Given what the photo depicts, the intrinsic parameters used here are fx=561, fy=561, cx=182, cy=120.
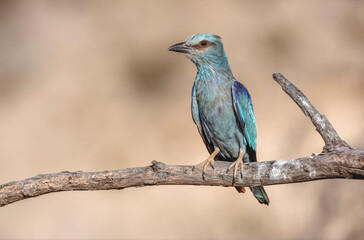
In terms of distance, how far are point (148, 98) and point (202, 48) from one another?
3872mm

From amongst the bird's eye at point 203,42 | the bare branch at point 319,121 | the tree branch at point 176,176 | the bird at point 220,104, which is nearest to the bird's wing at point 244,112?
the bird at point 220,104

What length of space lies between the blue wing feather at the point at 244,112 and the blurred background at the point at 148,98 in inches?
139

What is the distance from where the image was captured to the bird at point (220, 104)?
494 centimetres

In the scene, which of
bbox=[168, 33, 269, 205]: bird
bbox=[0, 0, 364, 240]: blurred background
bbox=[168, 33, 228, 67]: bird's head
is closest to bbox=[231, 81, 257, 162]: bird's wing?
bbox=[168, 33, 269, 205]: bird

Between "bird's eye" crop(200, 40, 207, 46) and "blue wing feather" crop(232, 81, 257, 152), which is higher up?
"bird's eye" crop(200, 40, 207, 46)

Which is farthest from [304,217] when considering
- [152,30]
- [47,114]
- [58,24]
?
[58,24]

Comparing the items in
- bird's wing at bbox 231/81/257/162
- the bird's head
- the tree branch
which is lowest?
the tree branch

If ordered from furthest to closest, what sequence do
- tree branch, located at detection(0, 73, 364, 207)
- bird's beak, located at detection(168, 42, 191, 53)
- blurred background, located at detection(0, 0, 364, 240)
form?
blurred background, located at detection(0, 0, 364, 240), bird's beak, located at detection(168, 42, 191, 53), tree branch, located at detection(0, 73, 364, 207)

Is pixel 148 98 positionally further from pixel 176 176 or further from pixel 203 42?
pixel 176 176

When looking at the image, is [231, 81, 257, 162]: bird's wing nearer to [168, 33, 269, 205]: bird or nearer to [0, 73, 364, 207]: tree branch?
[168, 33, 269, 205]: bird

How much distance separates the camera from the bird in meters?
4.94

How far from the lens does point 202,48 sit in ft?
16.6

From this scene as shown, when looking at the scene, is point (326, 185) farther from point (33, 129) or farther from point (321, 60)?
point (33, 129)

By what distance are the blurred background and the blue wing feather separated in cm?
354
